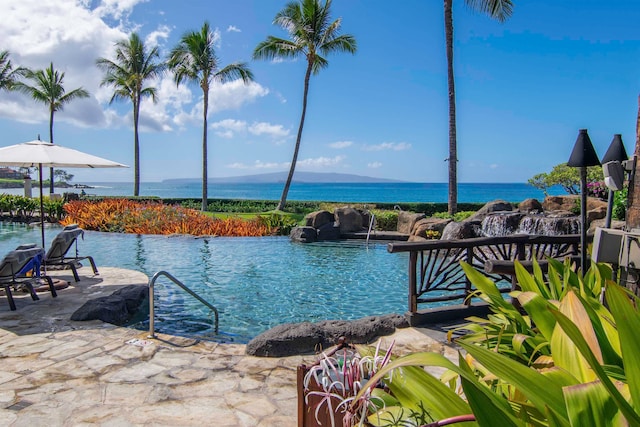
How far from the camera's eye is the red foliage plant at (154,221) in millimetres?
16109

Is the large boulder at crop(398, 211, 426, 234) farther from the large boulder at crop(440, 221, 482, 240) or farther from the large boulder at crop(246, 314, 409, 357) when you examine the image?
the large boulder at crop(246, 314, 409, 357)

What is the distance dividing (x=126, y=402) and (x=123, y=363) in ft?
2.88

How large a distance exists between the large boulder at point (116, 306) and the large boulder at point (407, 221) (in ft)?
36.9

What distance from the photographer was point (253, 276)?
982 cm

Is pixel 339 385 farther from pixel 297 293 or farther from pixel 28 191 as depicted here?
pixel 28 191

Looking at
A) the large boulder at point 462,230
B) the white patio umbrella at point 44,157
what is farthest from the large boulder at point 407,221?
the white patio umbrella at point 44,157

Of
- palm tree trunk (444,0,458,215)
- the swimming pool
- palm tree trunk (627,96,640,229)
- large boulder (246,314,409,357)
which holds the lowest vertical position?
the swimming pool

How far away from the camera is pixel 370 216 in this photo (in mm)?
17750

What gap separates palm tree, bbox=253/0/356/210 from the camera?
21.7 metres

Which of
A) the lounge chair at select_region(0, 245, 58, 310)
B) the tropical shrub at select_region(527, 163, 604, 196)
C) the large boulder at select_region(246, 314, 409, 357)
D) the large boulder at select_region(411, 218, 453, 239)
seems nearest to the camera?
the large boulder at select_region(246, 314, 409, 357)

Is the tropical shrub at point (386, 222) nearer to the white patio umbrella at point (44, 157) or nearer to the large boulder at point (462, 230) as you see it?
the large boulder at point (462, 230)

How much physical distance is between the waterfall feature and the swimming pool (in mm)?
3427

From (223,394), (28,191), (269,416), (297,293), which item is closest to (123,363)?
(223,394)

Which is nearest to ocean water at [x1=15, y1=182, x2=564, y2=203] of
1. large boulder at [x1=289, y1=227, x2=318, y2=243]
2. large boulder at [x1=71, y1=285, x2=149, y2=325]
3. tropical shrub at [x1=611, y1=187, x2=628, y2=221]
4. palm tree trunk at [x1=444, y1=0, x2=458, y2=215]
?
palm tree trunk at [x1=444, y1=0, x2=458, y2=215]
